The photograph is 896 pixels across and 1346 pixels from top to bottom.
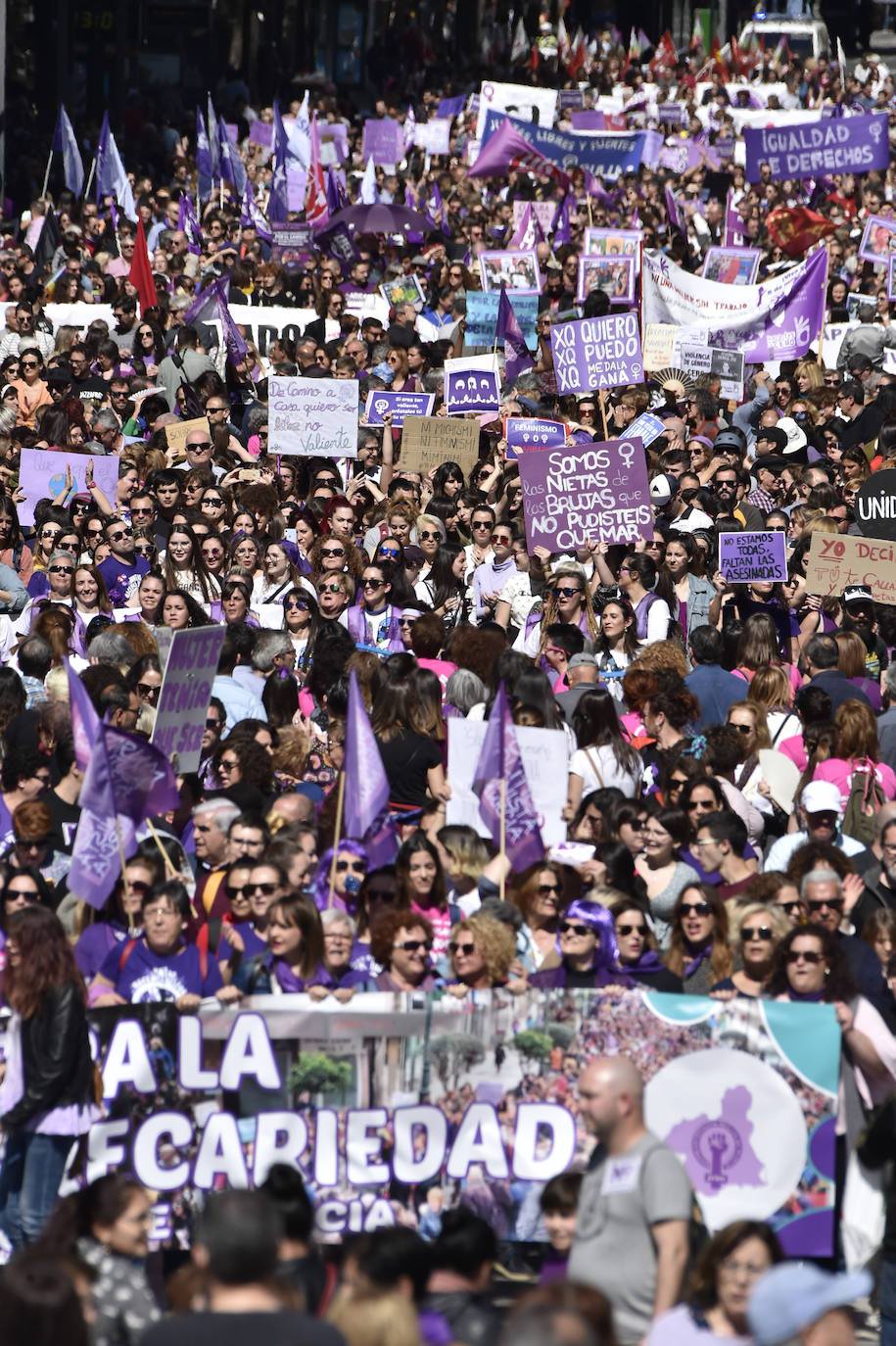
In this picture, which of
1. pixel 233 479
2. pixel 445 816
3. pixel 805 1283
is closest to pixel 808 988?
pixel 445 816

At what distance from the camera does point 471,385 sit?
1650 centimetres

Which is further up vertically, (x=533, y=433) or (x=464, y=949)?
(x=464, y=949)

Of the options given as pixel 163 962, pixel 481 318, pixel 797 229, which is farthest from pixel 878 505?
pixel 797 229

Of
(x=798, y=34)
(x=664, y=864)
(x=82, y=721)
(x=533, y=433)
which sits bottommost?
(x=533, y=433)

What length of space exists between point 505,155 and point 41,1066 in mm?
21376

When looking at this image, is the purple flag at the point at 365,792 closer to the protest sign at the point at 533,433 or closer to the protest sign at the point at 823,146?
the protest sign at the point at 533,433

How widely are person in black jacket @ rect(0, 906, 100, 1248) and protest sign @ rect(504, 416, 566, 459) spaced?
28.8 ft

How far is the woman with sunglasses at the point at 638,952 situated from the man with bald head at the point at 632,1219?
5.40 ft

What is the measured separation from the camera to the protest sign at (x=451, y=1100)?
682cm

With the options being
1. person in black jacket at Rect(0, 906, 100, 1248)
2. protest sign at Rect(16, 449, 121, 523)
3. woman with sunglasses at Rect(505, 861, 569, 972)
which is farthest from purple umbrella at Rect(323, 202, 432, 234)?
→ person in black jacket at Rect(0, 906, 100, 1248)

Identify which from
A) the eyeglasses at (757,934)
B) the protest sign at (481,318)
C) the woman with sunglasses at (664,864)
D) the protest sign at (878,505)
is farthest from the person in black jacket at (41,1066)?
the protest sign at (481,318)

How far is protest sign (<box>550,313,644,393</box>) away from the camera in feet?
55.0

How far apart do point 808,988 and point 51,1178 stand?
7.54 ft

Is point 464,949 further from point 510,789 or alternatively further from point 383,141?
point 383,141
